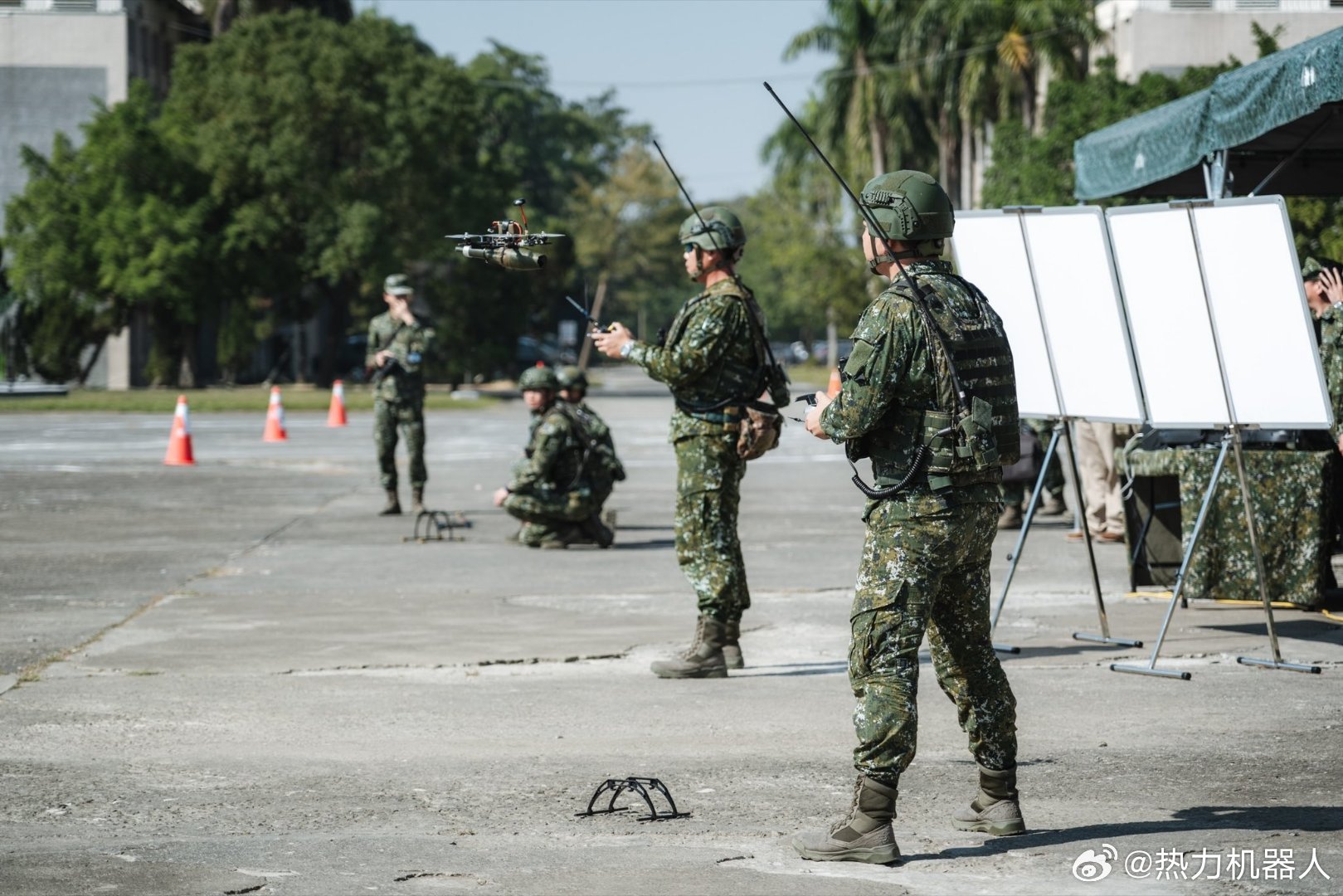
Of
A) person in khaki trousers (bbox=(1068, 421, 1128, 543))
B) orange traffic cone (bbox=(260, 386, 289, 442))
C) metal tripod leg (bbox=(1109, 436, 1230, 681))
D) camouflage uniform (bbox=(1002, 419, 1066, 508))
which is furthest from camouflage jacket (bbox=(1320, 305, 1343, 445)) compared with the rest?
orange traffic cone (bbox=(260, 386, 289, 442))

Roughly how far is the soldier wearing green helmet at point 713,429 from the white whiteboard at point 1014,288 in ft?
5.55

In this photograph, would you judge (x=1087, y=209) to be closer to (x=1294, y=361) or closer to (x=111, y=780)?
(x=1294, y=361)

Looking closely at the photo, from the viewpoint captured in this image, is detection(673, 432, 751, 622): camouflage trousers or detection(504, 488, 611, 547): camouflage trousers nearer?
detection(673, 432, 751, 622): camouflage trousers

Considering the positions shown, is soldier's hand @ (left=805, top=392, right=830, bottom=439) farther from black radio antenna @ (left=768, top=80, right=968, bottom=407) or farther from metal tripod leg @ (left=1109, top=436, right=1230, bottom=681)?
metal tripod leg @ (left=1109, top=436, right=1230, bottom=681)

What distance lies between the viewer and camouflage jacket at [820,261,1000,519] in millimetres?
5801

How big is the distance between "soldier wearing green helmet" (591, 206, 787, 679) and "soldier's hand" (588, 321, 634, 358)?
33 cm

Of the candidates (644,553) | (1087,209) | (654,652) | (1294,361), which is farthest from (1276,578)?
(644,553)

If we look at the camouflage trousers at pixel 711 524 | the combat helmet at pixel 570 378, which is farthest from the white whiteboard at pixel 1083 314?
the combat helmet at pixel 570 378

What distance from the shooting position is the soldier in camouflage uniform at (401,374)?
55.3 feet

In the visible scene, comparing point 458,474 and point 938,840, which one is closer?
point 938,840

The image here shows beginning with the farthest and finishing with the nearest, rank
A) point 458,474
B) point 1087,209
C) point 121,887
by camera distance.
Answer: point 458,474 < point 1087,209 < point 121,887

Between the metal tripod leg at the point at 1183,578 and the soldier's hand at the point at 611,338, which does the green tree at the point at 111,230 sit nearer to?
the soldier's hand at the point at 611,338

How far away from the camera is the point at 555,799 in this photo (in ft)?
21.9

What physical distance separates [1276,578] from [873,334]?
5.25 metres
